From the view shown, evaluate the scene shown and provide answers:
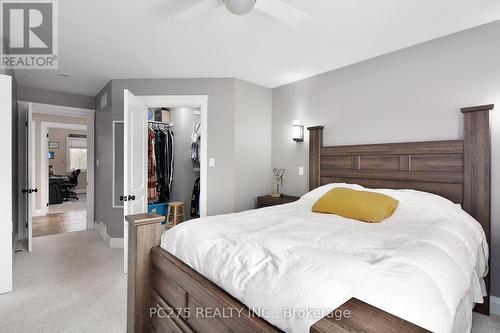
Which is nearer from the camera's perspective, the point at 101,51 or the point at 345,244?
the point at 345,244

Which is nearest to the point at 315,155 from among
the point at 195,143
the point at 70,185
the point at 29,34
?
the point at 195,143

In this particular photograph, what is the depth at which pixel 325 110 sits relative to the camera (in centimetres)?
336

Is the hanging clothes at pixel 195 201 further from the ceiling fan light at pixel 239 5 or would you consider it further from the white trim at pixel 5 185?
the ceiling fan light at pixel 239 5

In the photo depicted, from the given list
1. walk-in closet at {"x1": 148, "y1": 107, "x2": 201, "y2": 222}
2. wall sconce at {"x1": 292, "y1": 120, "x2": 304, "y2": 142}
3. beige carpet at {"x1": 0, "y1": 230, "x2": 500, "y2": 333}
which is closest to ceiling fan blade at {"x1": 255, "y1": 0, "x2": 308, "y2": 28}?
wall sconce at {"x1": 292, "y1": 120, "x2": 304, "y2": 142}

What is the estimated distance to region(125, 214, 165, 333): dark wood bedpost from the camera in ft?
5.34

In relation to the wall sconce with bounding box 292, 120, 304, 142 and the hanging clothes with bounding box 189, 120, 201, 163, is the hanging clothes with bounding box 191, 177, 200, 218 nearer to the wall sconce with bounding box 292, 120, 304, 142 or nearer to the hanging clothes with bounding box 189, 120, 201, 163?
the hanging clothes with bounding box 189, 120, 201, 163

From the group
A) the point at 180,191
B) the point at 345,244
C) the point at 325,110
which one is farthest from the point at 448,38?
the point at 180,191

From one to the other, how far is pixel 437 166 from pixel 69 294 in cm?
354

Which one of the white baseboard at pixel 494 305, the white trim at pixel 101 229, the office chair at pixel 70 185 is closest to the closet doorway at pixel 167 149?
the white trim at pixel 101 229

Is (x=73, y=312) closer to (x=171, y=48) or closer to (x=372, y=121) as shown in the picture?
(x=171, y=48)

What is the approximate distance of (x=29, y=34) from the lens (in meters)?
2.41

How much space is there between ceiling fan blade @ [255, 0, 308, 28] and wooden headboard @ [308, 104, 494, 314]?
5.34ft

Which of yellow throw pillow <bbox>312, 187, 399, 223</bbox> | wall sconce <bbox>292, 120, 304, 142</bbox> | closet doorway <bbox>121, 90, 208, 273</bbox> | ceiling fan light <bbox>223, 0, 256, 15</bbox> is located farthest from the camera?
wall sconce <bbox>292, 120, 304, 142</bbox>

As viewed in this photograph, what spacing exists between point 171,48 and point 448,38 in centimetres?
262
